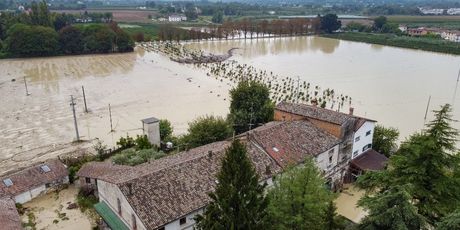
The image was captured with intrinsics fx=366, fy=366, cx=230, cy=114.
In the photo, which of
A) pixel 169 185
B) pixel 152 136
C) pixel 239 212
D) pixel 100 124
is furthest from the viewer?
pixel 100 124

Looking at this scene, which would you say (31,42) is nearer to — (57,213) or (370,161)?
(57,213)

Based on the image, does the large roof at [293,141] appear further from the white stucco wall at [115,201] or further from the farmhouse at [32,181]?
the farmhouse at [32,181]

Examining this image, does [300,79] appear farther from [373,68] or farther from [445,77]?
[445,77]

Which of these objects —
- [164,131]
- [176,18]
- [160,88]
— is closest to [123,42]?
[160,88]

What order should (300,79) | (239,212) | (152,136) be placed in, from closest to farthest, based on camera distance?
(239,212)
(152,136)
(300,79)

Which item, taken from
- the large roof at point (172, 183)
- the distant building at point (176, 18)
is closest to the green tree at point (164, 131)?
the large roof at point (172, 183)

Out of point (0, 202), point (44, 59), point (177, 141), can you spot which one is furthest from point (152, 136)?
point (44, 59)
